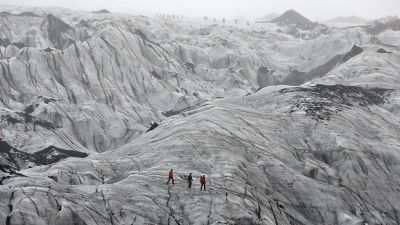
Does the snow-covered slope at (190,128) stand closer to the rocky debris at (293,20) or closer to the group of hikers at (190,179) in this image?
the group of hikers at (190,179)

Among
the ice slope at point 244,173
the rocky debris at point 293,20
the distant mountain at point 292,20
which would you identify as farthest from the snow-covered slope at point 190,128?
the distant mountain at point 292,20

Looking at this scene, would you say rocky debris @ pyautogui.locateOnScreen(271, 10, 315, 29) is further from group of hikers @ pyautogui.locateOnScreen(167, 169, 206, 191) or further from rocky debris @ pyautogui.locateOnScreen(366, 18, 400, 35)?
group of hikers @ pyautogui.locateOnScreen(167, 169, 206, 191)

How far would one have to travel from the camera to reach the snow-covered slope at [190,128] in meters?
39.9

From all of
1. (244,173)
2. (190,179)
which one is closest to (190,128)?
(244,173)

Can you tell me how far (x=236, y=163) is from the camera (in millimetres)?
47969

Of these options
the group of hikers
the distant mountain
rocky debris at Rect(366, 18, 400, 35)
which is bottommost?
the distant mountain

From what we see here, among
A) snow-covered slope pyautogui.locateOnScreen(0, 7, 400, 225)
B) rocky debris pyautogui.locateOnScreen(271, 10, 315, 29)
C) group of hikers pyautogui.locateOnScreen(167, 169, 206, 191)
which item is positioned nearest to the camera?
snow-covered slope pyautogui.locateOnScreen(0, 7, 400, 225)

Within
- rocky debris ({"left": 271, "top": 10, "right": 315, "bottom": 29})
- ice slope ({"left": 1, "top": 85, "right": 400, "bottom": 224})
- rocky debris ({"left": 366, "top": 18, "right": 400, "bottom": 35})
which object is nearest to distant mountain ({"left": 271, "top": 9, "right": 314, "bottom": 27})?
rocky debris ({"left": 271, "top": 10, "right": 315, "bottom": 29})

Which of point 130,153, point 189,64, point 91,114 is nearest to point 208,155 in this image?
point 130,153

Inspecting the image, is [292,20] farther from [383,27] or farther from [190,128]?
[190,128]

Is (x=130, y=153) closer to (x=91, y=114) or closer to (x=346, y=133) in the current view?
(x=346, y=133)

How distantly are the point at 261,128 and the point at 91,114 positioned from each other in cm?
3784

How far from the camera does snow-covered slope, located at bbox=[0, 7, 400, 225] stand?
3994cm

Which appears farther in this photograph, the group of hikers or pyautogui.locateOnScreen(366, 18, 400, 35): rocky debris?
pyautogui.locateOnScreen(366, 18, 400, 35): rocky debris
